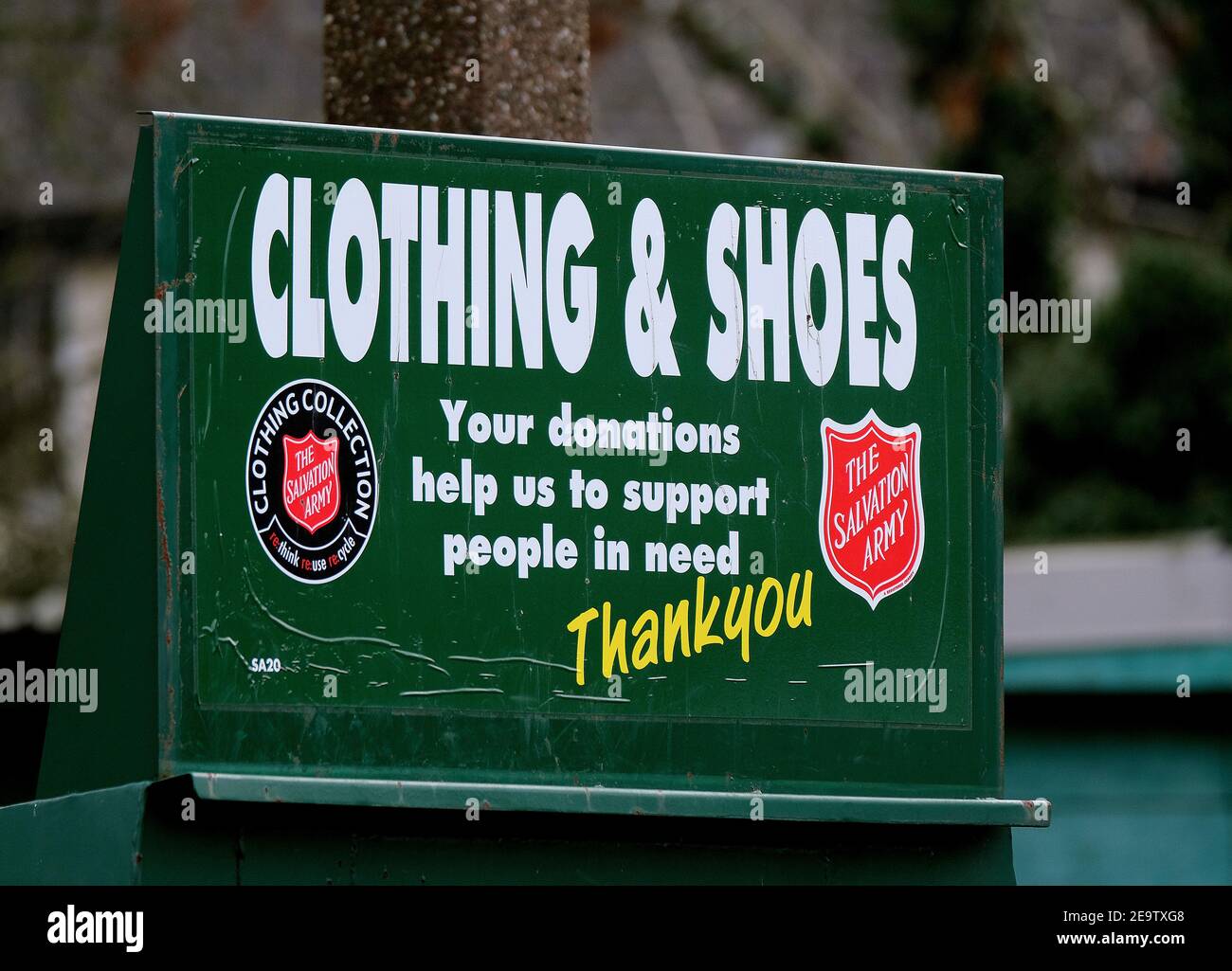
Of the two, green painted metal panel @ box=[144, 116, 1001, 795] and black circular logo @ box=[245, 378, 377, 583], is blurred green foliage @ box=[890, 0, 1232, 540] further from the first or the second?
black circular logo @ box=[245, 378, 377, 583]

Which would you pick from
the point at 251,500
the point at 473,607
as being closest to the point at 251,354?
the point at 251,500

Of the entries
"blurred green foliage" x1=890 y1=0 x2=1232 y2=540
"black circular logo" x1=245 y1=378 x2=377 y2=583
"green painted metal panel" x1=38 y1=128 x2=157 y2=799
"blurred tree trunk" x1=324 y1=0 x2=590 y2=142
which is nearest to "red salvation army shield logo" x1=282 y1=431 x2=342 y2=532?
"black circular logo" x1=245 y1=378 x2=377 y2=583

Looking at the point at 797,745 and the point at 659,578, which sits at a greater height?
the point at 659,578

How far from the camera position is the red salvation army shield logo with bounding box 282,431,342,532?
484cm

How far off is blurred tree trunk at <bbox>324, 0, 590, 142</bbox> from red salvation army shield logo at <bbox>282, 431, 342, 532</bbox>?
983 millimetres

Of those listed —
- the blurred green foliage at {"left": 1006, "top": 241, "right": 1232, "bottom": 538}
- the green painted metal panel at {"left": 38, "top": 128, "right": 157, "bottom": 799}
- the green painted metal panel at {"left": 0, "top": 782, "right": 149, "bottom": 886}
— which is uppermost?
the blurred green foliage at {"left": 1006, "top": 241, "right": 1232, "bottom": 538}

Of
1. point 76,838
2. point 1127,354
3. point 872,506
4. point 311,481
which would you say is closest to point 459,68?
point 311,481

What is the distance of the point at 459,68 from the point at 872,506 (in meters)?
1.37

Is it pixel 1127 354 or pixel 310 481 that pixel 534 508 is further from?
pixel 1127 354
